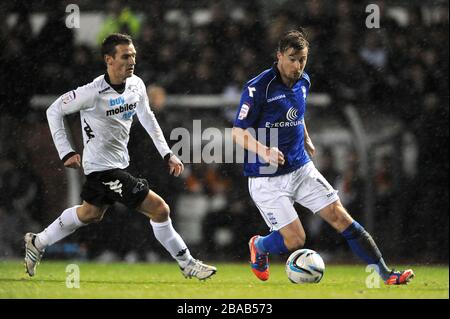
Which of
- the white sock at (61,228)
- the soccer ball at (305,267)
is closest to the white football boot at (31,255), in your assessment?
the white sock at (61,228)

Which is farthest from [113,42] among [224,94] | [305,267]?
[224,94]

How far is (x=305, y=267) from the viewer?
7.55 meters

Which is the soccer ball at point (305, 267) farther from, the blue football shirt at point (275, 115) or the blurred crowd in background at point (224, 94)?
the blurred crowd in background at point (224, 94)

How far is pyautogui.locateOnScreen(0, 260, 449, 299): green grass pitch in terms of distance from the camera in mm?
7305

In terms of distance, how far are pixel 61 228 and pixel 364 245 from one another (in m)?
2.42

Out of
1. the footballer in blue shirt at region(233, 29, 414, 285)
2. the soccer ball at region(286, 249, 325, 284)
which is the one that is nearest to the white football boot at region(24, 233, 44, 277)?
the footballer in blue shirt at region(233, 29, 414, 285)

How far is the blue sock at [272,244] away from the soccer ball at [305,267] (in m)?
0.11

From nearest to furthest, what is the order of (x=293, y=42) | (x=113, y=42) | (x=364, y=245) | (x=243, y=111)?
(x=293, y=42), (x=243, y=111), (x=113, y=42), (x=364, y=245)

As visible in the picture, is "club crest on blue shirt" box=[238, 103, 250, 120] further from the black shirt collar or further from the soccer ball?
the soccer ball

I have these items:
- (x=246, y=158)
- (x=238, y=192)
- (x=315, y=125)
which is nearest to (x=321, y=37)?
(x=315, y=125)

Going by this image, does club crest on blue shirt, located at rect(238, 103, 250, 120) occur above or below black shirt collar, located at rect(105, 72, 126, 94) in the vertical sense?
below

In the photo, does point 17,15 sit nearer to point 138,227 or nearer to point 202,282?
point 138,227

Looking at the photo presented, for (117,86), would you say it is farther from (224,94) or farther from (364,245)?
(224,94)

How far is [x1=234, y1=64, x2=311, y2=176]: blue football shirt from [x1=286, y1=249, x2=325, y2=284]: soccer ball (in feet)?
2.20
